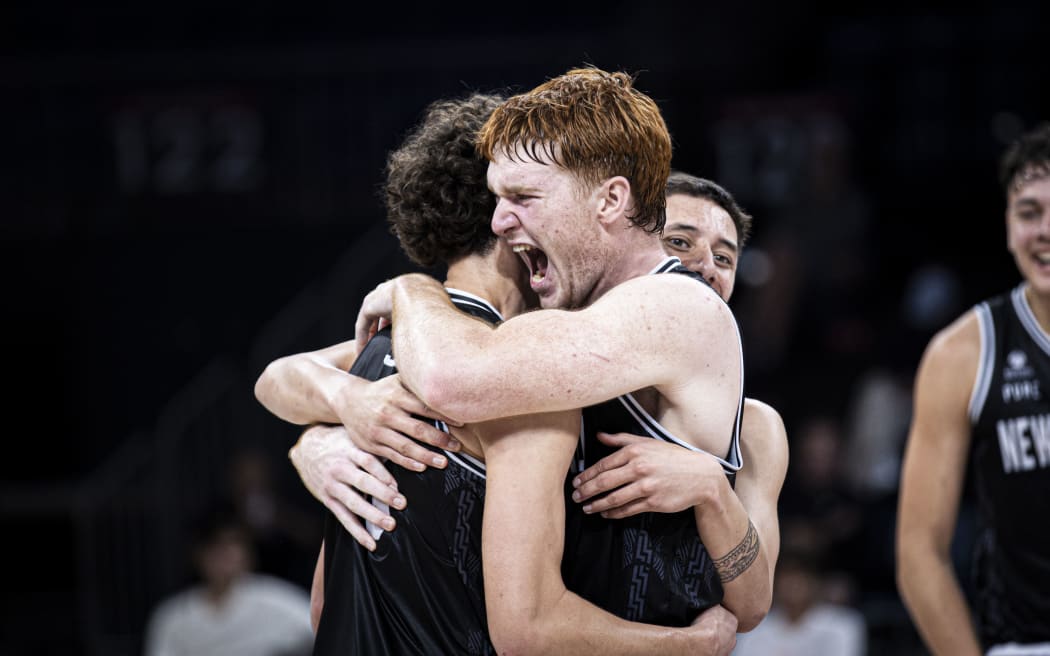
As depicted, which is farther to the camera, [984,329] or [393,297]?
[984,329]

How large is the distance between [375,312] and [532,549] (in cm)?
78

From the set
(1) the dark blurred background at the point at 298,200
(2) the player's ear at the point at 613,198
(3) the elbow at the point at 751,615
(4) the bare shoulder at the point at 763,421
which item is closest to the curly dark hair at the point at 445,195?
(2) the player's ear at the point at 613,198

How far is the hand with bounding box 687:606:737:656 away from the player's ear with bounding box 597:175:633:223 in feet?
2.85

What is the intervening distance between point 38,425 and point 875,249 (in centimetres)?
713

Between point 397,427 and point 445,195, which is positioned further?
point 445,195

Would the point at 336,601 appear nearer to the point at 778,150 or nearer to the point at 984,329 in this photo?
the point at 984,329

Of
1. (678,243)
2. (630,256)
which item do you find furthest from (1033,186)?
(630,256)

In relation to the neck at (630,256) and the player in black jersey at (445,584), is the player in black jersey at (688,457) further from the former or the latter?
the neck at (630,256)

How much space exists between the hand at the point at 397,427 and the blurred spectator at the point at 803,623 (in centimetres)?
396

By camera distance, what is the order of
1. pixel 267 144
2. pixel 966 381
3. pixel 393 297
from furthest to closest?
pixel 267 144
pixel 966 381
pixel 393 297

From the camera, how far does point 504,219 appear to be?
2.60m

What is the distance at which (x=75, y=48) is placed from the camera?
10781 mm

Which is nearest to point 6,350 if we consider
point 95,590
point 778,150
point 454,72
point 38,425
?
point 38,425

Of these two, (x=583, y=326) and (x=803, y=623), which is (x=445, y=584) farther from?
(x=803, y=623)
